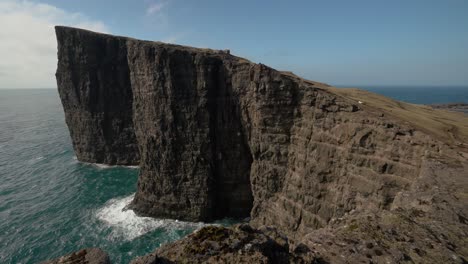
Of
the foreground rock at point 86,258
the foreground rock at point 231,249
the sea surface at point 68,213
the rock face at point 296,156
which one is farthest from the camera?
the sea surface at point 68,213

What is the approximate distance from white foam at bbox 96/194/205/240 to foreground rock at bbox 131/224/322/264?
1376 inches

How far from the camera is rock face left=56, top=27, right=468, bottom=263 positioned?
1147 centimetres

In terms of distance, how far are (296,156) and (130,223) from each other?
27.8 metres

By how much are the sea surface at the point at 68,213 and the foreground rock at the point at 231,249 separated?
3189 cm

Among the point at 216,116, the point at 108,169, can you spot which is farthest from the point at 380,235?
the point at 108,169

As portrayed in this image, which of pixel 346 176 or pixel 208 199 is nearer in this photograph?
pixel 346 176

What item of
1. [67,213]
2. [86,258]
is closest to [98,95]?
[67,213]

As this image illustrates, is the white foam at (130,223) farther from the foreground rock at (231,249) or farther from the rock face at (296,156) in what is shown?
the foreground rock at (231,249)

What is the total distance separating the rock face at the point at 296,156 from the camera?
11.5 m

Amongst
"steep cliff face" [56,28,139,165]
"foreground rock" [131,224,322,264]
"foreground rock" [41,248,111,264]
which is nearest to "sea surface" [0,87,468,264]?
"steep cliff face" [56,28,139,165]

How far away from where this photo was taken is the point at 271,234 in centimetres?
901

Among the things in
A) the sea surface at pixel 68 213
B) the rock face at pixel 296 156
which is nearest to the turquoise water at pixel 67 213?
the sea surface at pixel 68 213

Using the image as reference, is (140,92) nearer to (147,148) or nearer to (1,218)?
(147,148)

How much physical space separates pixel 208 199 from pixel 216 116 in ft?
42.2
